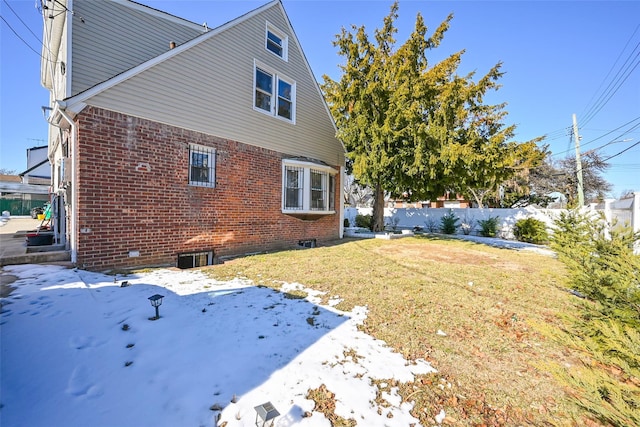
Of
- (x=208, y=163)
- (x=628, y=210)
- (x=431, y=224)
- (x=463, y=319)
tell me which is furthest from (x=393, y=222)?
(x=463, y=319)

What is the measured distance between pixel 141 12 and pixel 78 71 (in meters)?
2.82

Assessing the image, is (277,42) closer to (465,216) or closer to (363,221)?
(363,221)

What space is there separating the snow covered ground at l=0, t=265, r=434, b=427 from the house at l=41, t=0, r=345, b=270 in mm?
2178

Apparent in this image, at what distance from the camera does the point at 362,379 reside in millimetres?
2566

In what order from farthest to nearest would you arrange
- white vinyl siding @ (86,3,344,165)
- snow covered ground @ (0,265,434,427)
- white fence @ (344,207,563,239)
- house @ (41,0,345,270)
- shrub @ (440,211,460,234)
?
shrub @ (440,211,460,234), white fence @ (344,207,563,239), white vinyl siding @ (86,3,344,165), house @ (41,0,345,270), snow covered ground @ (0,265,434,427)

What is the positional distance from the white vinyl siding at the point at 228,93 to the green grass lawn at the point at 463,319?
3922 millimetres

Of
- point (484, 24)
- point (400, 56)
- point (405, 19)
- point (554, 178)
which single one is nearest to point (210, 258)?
point (400, 56)

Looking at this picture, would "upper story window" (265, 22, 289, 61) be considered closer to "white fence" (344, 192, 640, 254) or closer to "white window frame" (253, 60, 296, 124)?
"white window frame" (253, 60, 296, 124)

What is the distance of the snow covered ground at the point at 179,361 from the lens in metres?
2.07

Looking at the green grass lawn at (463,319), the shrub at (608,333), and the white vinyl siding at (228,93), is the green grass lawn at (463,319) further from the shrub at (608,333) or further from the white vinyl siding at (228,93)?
the white vinyl siding at (228,93)

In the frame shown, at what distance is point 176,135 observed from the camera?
6.78 metres

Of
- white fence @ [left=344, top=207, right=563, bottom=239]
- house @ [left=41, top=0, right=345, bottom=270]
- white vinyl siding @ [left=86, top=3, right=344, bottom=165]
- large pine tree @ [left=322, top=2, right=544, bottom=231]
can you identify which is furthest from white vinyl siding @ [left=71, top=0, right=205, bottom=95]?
white fence @ [left=344, top=207, right=563, bottom=239]

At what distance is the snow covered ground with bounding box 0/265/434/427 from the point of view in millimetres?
2068

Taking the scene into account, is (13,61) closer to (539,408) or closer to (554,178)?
(539,408)
